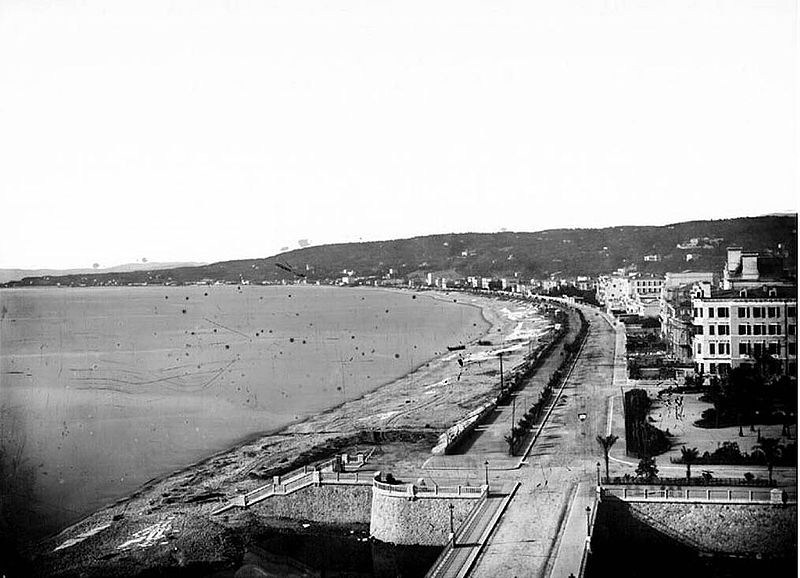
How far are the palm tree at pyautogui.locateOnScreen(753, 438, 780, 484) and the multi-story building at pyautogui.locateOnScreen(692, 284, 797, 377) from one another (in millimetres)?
Result: 527

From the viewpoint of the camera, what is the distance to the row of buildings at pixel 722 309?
6.49 metres

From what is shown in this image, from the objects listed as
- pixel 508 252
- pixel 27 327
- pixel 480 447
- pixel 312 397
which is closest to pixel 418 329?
pixel 312 397

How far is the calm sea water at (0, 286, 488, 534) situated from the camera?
8859mm

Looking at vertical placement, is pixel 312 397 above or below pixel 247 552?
above

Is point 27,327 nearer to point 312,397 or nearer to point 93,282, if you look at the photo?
point 93,282

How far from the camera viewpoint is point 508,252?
8.07m

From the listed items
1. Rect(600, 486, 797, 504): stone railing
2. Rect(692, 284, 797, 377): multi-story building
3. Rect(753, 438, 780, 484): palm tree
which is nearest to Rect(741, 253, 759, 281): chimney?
Rect(692, 284, 797, 377): multi-story building

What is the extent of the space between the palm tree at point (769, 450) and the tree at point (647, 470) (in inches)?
32.2

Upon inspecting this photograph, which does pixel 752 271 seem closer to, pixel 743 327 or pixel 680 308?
pixel 743 327

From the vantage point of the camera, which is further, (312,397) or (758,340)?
(312,397)

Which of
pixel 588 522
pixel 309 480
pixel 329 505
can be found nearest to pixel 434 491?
pixel 329 505

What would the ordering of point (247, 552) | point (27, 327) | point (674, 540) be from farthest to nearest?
point (27, 327), point (247, 552), point (674, 540)

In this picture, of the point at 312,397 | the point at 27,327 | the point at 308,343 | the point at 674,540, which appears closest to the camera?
the point at 674,540

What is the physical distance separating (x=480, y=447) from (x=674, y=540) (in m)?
1.72
